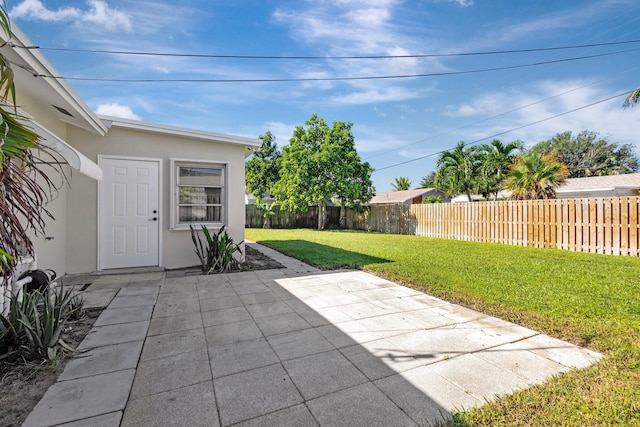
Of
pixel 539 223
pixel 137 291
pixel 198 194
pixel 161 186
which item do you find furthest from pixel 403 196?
pixel 137 291

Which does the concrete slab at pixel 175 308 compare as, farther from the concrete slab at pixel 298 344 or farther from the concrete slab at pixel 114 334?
the concrete slab at pixel 298 344

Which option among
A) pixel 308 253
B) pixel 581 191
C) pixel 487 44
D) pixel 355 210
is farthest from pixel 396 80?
pixel 581 191

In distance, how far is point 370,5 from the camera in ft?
24.2

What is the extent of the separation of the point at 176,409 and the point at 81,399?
666mm

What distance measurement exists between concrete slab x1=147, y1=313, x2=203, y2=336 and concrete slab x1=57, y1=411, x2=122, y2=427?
4.16 ft

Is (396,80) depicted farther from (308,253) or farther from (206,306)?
(206,306)

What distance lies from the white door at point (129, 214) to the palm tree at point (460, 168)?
61.8 ft

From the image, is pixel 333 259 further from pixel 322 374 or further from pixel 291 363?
pixel 322 374

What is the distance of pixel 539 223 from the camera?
9.38 m

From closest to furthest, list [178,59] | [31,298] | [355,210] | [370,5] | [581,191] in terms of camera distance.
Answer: [31,298] → [370,5] → [178,59] → [581,191] → [355,210]

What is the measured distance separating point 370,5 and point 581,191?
54.3 feet

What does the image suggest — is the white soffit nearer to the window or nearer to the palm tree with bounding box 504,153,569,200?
the window

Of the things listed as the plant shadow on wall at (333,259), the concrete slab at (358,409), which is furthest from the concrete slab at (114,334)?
the plant shadow on wall at (333,259)

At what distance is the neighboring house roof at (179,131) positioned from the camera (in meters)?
5.43
